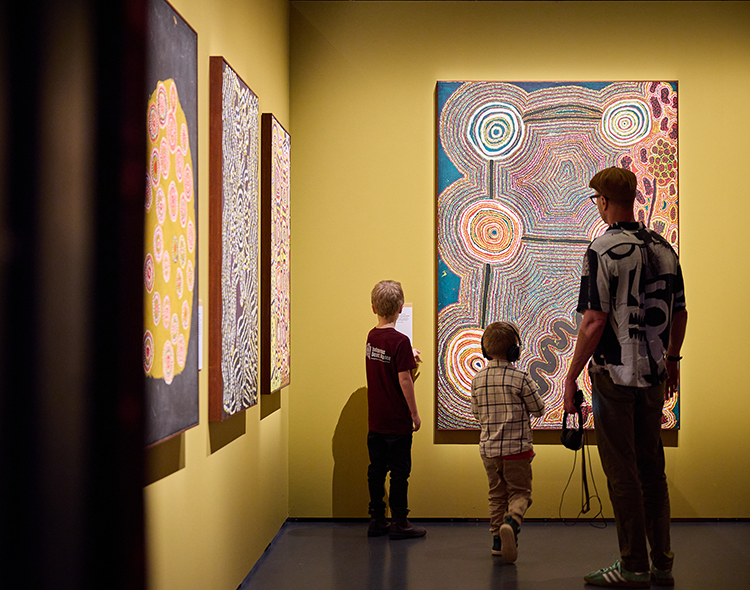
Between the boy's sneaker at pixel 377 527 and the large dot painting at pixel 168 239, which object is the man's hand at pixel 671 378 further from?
the large dot painting at pixel 168 239

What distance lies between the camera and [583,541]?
3.60 meters

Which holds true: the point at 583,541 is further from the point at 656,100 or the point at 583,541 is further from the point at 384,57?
the point at 384,57

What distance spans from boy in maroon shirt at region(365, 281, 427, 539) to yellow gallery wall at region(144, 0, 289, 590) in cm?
54

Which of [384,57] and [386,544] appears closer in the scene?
[386,544]

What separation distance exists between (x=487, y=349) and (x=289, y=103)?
195cm

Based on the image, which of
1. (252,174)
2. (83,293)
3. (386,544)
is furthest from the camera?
(386,544)

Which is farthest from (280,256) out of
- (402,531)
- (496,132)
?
(402,531)

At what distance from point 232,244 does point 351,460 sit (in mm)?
1859

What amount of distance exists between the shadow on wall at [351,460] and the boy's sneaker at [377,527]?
0.32 metres

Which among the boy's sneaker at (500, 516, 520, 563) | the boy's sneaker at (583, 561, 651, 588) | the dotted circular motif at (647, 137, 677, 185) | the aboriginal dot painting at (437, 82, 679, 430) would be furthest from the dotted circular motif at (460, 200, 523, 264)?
the boy's sneaker at (583, 561, 651, 588)

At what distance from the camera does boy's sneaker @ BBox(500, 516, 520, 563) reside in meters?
3.12

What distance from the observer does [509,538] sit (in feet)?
10.2

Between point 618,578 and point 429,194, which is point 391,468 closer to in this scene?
point 618,578

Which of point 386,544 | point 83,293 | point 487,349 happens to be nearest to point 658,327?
point 487,349
